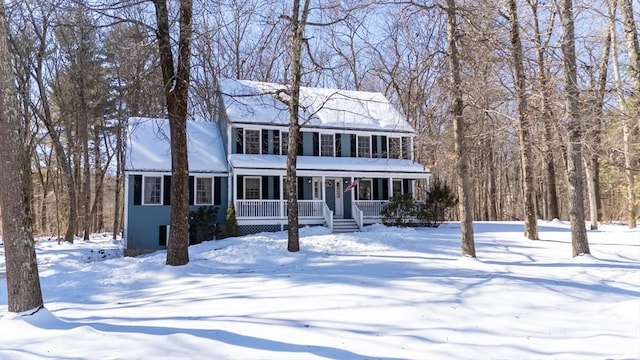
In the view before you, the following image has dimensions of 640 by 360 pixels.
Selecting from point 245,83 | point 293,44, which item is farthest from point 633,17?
point 245,83

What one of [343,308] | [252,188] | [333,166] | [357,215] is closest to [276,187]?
[252,188]

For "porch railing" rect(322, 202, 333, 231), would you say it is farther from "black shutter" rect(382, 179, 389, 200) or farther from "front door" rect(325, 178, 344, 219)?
"black shutter" rect(382, 179, 389, 200)

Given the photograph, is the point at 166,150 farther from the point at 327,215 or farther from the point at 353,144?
the point at 353,144

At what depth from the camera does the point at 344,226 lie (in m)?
19.1

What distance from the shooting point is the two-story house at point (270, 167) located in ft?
59.8

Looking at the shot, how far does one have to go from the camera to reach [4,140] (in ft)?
19.5

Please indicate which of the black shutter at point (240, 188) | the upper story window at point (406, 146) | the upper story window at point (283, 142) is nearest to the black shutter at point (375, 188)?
the upper story window at point (406, 146)

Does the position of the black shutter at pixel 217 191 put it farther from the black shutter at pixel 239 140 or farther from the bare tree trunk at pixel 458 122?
the bare tree trunk at pixel 458 122

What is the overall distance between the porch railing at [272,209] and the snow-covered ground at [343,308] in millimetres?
5715

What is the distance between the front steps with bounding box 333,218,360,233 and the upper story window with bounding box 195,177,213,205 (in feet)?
18.3

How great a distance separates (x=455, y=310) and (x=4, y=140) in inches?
262

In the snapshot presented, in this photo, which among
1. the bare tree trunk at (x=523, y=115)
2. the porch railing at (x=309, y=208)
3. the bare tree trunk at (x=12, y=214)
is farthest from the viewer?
the porch railing at (x=309, y=208)

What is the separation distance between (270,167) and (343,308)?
1275 centimetres

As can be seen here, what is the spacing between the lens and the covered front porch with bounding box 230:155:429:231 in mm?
18562
